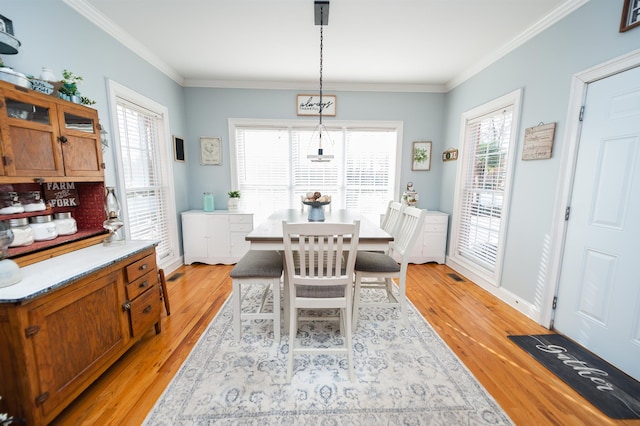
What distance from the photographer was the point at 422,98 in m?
3.84

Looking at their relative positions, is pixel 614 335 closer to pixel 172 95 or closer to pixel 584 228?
pixel 584 228

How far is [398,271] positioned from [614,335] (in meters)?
1.51

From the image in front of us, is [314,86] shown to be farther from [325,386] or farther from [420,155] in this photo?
[325,386]

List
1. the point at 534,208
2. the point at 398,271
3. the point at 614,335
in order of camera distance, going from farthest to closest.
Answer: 1. the point at 534,208
2. the point at 398,271
3. the point at 614,335

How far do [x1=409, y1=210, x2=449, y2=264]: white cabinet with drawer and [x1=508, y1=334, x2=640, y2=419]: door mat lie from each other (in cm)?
179

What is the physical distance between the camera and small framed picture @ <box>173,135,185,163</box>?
3.41 metres

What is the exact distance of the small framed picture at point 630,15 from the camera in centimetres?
158

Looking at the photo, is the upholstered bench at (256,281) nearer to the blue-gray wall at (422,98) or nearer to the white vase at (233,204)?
the blue-gray wall at (422,98)

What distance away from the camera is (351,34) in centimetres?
245

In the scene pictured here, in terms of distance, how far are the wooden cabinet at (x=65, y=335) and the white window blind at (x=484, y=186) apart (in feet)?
11.7

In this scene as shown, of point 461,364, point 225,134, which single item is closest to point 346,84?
point 225,134

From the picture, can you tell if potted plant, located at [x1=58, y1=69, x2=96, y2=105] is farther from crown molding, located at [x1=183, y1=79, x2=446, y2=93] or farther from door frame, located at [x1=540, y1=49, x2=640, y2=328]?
door frame, located at [x1=540, y1=49, x2=640, y2=328]

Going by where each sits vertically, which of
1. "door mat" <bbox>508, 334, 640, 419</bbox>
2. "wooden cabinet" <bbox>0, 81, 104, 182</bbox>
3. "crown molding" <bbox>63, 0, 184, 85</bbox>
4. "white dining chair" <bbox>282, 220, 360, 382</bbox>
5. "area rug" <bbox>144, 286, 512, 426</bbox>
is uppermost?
"crown molding" <bbox>63, 0, 184, 85</bbox>

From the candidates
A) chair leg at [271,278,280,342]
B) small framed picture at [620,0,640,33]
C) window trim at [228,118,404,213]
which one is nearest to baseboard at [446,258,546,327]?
window trim at [228,118,404,213]
